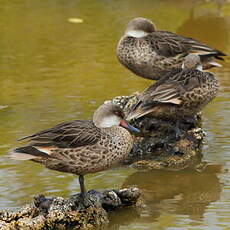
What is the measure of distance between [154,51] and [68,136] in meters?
3.42

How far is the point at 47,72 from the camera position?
12500 millimetres

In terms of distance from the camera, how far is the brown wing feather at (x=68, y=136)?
7152 mm

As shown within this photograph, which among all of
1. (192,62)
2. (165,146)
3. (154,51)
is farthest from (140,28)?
(165,146)

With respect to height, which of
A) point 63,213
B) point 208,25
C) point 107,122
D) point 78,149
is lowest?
Result: point 63,213

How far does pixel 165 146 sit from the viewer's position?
29.4 ft

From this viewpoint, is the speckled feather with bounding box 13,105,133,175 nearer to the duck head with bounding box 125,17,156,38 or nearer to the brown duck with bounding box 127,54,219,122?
the brown duck with bounding box 127,54,219,122

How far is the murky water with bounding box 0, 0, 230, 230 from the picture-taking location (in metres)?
7.56

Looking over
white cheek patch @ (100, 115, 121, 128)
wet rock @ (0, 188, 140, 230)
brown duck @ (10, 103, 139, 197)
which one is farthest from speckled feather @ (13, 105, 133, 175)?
wet rock @ (0, 188, 140, 230)

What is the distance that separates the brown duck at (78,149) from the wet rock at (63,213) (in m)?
0.15

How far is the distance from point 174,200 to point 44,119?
9.92ft

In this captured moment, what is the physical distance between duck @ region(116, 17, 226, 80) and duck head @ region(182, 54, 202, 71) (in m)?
0.75

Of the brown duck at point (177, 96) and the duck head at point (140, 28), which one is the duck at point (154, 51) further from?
the brown duck at point (177, 96)

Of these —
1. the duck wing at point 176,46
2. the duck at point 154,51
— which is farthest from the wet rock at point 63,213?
the duck wing at point 176,46

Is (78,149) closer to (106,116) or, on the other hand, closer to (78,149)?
(78,149)
